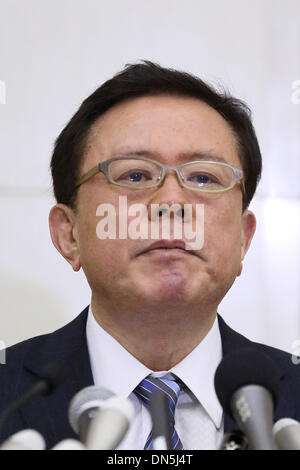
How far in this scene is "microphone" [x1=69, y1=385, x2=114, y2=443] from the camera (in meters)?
0.80

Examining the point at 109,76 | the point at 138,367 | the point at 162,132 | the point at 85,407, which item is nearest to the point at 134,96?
the point at 162,132

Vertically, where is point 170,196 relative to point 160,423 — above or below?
above

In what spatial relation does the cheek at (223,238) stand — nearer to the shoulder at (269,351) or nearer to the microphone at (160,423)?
the shoulder at (269,351)

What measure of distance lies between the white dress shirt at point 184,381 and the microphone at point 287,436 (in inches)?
18.3

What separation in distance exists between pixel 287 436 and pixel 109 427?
0.60ft

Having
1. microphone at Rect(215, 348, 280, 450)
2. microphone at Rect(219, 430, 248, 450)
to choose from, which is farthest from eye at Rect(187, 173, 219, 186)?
microphone at Rect(219, 430, 248, 450)

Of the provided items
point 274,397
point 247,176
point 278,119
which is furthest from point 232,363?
point 278,119

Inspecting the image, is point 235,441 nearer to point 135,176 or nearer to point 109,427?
point 109,427

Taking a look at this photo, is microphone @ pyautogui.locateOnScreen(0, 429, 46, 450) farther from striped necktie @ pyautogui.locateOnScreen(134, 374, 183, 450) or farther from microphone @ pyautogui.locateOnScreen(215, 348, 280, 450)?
striped necktie @ pyautogui.locateOnScreen(134, 374, 183, 450)

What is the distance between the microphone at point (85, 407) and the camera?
0.80 metres

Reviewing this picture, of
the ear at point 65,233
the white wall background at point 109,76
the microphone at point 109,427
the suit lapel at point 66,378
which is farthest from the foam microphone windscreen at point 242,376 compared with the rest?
the white wall background at point 109,76

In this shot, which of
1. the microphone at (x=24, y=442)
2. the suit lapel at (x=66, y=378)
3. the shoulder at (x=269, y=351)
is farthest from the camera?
the shoulder at (x=269, y=351)


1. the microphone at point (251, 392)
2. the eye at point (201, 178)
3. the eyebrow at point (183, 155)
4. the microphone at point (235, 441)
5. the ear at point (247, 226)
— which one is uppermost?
the eyebrow at point (183, 155)

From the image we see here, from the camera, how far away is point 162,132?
4.28ft
